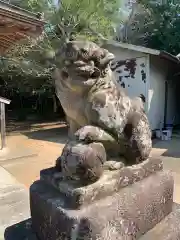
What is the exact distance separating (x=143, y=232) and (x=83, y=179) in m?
0.46

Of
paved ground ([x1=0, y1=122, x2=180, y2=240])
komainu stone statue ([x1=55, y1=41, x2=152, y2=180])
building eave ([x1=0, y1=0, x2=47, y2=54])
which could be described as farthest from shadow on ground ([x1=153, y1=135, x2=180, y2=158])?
komainu stone statue ([x1=55, y1=41, x2=152, y2=180])

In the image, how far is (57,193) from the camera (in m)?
1.30

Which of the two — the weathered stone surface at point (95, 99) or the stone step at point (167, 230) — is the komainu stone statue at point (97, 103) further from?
the stone step at point (167, 230)

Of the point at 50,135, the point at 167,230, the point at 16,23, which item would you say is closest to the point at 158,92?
the point at 50,135

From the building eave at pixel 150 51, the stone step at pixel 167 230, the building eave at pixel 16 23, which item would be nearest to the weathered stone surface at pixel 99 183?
the stone step at pixel 167 230

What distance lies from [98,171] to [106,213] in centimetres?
18

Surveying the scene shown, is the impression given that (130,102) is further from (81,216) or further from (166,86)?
(166,86)

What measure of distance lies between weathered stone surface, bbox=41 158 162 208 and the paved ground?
1.78 m

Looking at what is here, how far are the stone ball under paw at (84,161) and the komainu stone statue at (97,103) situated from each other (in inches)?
1.0

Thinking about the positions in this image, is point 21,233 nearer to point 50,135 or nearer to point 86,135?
point 86,135

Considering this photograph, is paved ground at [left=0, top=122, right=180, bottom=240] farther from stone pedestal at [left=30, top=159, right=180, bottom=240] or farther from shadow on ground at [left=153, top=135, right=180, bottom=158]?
stone pedestal at [left=30, top=159, right=180, bottom=240]

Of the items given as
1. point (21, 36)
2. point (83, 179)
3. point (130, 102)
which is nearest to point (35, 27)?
point (21, 36)

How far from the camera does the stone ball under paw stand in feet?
3.78

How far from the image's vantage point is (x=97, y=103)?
1.26 metres
